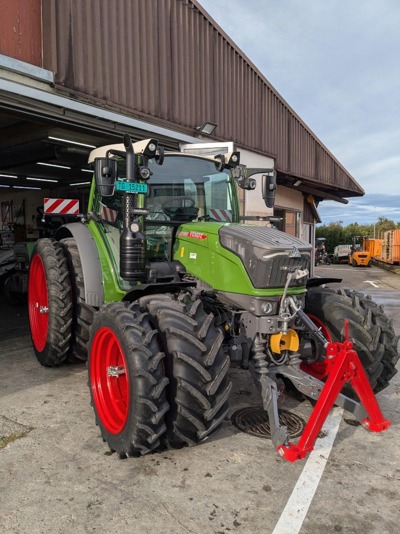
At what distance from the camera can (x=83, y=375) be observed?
463 cm

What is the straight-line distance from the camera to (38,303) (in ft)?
17.4

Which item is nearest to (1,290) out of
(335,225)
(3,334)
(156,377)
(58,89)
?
(3,334)

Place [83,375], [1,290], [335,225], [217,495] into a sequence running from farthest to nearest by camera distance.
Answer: [335,225] < [1,290] < [83,375] < [217,495]

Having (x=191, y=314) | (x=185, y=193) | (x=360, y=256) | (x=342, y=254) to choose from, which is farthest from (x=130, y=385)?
(x=342, y=254)

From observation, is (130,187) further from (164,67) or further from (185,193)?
(164,67)

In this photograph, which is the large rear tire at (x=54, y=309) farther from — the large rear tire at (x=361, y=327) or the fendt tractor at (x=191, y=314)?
the large rear tire at (x=361, y=327)

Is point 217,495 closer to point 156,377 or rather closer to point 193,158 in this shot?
point 156,377

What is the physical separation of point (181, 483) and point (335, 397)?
1071mm

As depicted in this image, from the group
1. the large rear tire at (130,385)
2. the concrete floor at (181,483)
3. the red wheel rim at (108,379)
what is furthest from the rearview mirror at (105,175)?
the concrete floor at (181,483)

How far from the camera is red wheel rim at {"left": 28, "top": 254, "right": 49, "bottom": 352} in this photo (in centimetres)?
497

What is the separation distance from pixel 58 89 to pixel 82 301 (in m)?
3.05

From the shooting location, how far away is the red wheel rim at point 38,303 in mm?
4973

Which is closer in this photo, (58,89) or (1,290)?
(58,89)

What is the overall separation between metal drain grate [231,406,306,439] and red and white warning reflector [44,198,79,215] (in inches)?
240
